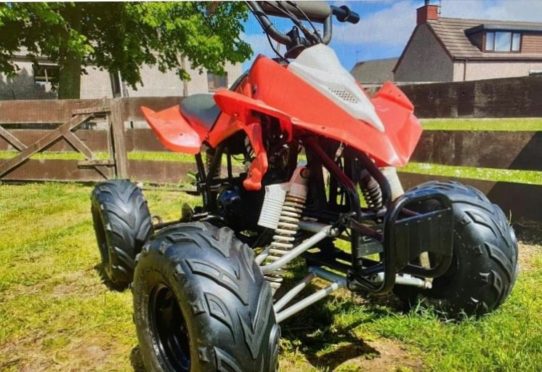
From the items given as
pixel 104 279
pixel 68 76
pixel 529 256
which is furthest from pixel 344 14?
pixel 68 76

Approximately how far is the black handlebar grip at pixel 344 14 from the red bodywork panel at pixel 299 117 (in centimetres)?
60

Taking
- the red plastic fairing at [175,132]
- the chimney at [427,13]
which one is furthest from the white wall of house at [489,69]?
the red plastic fairing at [175,132]

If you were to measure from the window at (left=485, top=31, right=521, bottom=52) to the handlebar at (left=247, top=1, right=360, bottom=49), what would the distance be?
4083 cm

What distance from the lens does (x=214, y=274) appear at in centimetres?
159

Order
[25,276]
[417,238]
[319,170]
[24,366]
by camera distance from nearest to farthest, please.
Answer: [417,238], [319,170], [24,366], [25,276]

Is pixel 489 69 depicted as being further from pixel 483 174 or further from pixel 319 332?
pixel 319 332

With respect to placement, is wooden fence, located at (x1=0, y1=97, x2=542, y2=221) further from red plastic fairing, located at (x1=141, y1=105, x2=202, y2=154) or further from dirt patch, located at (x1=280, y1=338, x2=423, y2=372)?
dirt patch, located at (x1=280, y1=338, x2=423, y2=372)

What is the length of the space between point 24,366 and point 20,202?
4574mm

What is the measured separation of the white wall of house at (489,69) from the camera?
1455 inches

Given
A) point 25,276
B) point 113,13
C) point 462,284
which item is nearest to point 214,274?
point 462,284

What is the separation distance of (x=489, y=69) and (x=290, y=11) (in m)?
40.1

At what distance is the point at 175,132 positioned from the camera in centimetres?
293

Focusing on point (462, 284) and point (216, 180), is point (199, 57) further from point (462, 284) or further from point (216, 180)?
point (462, 284)

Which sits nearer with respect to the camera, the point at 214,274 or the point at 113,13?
the point at 214,274
